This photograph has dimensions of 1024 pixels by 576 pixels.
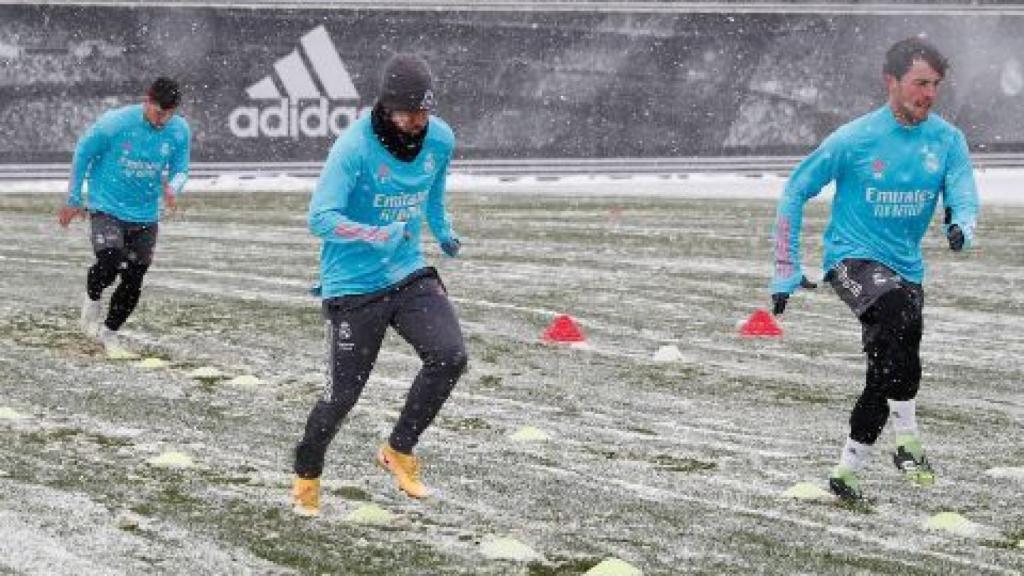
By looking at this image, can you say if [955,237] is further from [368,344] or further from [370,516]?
[370,516]

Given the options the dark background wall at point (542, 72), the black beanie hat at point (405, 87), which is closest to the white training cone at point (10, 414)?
the black beanie hat at point (405, 87)

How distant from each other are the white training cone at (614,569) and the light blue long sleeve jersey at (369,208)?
163 centimetres

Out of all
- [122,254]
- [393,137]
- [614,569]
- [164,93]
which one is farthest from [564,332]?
[614,569]

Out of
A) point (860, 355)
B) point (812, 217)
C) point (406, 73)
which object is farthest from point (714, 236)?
point (406, 73)

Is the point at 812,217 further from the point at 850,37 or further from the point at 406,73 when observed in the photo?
the point at 406,73

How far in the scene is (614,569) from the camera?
6727 millimetres

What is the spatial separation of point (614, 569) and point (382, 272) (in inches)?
69.8

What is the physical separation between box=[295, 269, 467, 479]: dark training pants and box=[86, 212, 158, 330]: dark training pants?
201 inches

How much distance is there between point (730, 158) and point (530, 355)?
1849 cm

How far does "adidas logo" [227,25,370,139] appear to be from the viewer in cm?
2873

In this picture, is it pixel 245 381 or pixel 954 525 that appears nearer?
pixel 954 525

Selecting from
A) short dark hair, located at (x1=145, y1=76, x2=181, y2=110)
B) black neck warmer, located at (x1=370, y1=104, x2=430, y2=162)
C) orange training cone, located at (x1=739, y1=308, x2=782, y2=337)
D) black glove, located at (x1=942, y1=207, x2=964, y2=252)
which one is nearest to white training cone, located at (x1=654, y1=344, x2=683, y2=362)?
orange training cone, located at (x1=739, y1=308, x2=782, y2=337)

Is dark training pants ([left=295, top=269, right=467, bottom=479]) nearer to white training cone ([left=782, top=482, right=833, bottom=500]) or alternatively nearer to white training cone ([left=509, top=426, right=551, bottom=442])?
white training cone ([left=782, top=482, right=833, bottom=500])

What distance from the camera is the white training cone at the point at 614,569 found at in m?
6.70
